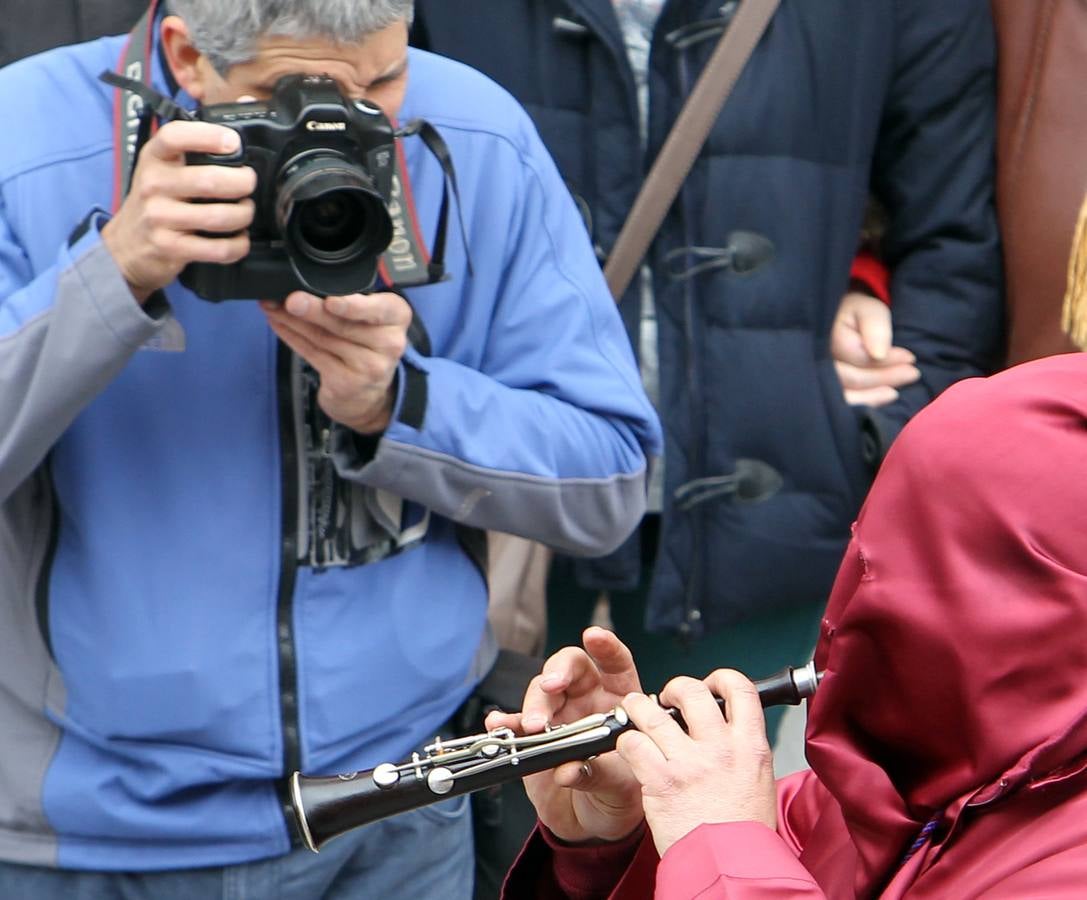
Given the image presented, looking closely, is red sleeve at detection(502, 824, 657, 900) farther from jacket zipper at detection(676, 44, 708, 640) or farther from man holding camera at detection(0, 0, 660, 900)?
jacket zipper at detection(676, 44, 708, 640)

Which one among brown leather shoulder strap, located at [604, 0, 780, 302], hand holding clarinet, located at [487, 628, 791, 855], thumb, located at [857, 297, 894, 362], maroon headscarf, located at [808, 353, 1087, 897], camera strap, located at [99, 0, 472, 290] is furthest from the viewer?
thumb, located at [857, 297, 894, 362]

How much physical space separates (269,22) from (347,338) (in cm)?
33

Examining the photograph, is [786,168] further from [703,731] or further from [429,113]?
[703,731]

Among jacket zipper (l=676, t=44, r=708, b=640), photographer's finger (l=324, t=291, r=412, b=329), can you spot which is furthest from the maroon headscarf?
jacket zipper (l=676, t=44, r=708, b=640)

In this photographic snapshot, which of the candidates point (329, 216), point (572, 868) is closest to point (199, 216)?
point (329, 216)

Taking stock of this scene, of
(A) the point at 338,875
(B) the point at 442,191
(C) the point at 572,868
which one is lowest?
(A) the point at 338,875

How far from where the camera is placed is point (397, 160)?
1.71 meters

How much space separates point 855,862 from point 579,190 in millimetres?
1139

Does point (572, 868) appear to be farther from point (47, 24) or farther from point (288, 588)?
point (47, 24)

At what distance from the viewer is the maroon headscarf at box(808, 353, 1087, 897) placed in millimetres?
1096

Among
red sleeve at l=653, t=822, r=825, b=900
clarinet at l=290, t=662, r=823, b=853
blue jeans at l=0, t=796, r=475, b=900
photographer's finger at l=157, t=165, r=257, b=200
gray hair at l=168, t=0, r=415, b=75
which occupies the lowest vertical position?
blue jeans at l=0, t=796, r=475, b=900

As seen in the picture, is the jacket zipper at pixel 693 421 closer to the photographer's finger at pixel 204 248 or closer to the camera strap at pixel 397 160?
the camera strap at pixel 397 160

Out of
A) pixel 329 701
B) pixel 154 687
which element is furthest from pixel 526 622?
pixel 154 687

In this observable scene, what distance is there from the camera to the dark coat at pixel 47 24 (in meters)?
2.00
